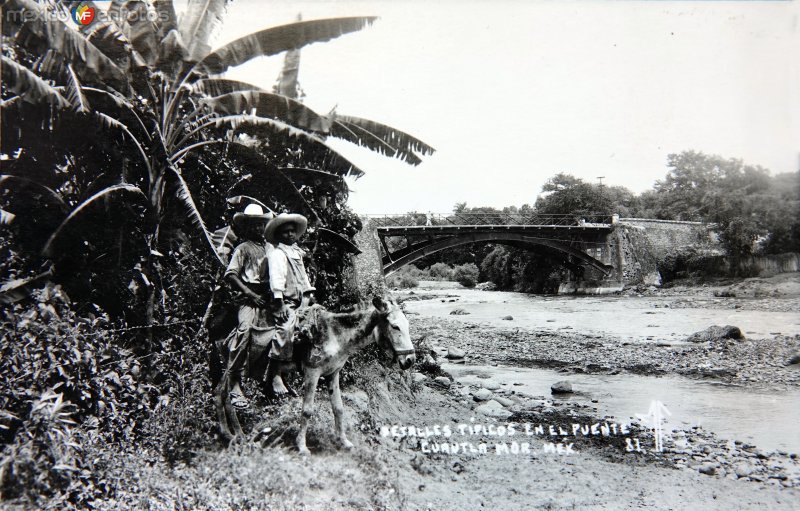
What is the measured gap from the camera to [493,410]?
6746mm

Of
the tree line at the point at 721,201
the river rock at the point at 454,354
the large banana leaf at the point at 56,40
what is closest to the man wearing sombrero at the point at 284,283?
the large banana leaf at the point at 56,40

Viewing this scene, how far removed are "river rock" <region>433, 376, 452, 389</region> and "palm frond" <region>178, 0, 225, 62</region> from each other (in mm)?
6319

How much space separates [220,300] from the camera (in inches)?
193

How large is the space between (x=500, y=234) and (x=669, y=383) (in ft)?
47.9

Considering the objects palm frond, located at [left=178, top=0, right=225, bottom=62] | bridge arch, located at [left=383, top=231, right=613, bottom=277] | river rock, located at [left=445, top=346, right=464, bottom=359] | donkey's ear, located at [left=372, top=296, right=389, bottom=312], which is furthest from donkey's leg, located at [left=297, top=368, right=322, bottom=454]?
bridge arch, located at [left=383, top=231, right=613, bottom=277]

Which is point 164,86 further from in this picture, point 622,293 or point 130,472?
point 622,293

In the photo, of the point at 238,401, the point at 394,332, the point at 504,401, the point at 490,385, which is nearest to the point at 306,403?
the point at 238,401

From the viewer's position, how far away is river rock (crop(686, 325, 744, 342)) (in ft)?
37.3

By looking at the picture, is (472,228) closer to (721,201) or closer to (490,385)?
(721,201)

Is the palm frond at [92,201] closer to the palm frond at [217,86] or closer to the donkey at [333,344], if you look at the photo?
the palm frond at [217,86]

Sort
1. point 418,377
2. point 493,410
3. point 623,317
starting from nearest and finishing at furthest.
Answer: point 493,410
point 418,377
point 623,317

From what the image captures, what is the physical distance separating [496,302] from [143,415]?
24.0 m

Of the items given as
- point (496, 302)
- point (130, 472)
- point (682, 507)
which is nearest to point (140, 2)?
point (130, 472)

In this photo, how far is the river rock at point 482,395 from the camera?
24.7 ft
